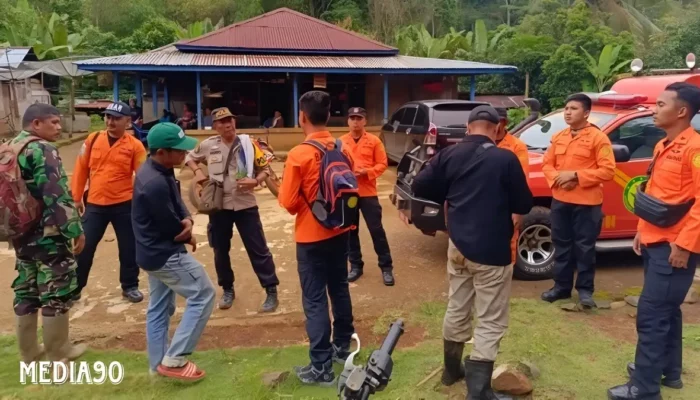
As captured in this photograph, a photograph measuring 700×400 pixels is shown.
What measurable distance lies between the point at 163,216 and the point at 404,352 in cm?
196

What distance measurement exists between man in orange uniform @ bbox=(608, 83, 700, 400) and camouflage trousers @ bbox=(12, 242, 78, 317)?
3610mm

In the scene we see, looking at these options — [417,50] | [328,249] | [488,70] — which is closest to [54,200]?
[328,249]

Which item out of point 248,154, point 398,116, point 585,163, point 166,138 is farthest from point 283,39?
point 166,138

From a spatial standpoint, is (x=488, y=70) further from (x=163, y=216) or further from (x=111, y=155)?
(x=163, y=216)

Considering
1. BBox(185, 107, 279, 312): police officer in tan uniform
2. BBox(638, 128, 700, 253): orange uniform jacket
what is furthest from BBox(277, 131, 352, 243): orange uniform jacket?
BBox(638, 128, 700, 253): orange uniform jacket

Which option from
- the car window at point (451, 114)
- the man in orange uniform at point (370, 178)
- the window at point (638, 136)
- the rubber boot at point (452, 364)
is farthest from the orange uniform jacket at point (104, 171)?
the car window at point (451, 114)

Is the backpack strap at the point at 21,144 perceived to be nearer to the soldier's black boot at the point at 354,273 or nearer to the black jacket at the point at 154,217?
the black jacket at the point at 154,217

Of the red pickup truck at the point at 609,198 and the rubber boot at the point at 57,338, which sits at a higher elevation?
the red pickup truck at the point at 609,198

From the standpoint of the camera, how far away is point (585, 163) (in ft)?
16.3

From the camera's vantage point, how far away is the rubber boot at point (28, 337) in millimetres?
3888

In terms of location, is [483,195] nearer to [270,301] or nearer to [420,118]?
[270,301]

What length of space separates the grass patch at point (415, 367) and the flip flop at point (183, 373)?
5cm

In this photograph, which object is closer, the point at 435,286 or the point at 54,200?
the point at 54,200

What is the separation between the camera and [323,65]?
1606cm
